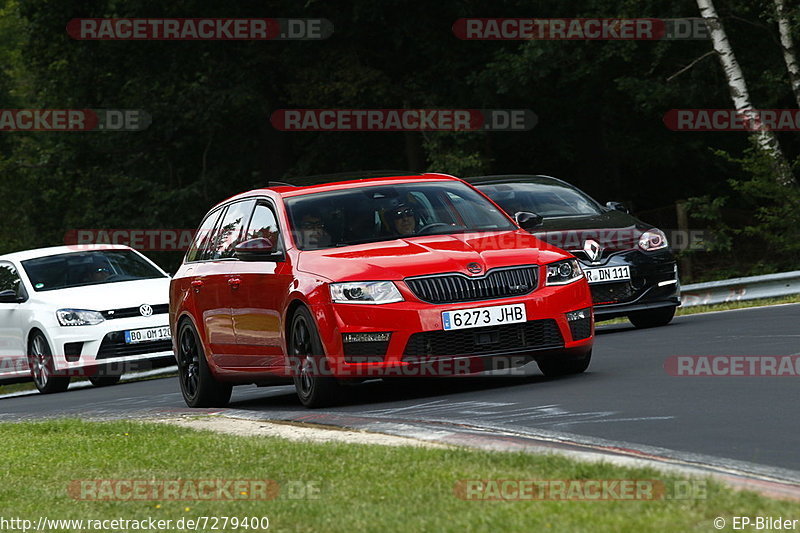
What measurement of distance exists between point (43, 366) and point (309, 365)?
338 inches

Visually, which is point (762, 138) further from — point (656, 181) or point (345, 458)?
point (345, 458)

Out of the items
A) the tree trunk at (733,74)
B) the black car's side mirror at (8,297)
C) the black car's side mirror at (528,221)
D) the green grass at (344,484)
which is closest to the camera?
the green grass at (344,484)

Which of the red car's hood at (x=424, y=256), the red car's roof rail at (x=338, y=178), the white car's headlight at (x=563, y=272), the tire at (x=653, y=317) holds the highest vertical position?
the red car's roof rail at (x=338, y=178)

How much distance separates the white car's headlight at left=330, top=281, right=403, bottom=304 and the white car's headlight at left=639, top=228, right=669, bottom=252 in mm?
5768

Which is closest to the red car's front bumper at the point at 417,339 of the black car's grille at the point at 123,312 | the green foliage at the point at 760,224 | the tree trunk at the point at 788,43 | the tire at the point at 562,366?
the tire at the point at 562,366

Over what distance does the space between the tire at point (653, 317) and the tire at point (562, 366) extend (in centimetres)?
462

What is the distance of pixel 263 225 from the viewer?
12.2 m

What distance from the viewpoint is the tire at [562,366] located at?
38.7 ft

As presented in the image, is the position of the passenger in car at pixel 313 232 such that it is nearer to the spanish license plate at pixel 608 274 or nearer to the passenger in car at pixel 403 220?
the passenger in car at pixel 403 220

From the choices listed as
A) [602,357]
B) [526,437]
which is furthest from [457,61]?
[526,437]

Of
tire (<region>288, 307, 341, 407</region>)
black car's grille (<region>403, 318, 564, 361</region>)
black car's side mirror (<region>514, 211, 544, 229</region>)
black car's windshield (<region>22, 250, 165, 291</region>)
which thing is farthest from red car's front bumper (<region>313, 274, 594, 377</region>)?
black car's windshield (<region>22, 250, 165, 291</region>)

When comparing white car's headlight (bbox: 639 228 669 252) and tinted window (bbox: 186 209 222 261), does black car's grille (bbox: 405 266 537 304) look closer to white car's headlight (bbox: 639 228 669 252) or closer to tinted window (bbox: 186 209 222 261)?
tinted window (bbox: 186 209 222 261)

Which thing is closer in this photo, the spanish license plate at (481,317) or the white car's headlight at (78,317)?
the spanish license plate at (481,317)

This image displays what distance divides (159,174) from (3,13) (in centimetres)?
1990
